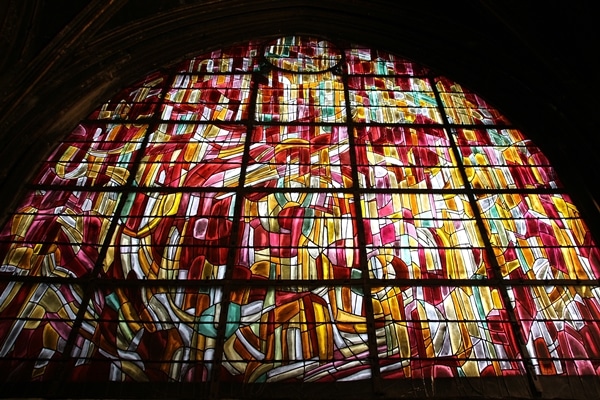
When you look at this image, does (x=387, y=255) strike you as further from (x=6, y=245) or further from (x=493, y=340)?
(x=6, y=245)

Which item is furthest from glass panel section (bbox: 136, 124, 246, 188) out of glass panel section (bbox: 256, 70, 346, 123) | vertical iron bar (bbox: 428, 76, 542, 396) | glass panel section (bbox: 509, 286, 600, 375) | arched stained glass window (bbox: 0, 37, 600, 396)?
glass panel section (bbox: 509, 286, 600, 375)

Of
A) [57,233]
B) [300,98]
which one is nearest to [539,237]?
[300,98]

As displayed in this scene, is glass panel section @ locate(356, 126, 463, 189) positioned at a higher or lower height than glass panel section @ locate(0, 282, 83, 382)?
higher

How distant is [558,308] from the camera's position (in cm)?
514

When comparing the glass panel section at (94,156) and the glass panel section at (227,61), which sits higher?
the glass panel section at (227,61)

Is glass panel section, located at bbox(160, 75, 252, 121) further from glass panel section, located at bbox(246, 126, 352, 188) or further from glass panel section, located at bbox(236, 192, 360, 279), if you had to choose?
glass panel section, located at bbox(236, 192, 360, 279)

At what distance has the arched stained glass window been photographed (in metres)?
4.76

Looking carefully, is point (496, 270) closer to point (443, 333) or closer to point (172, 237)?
point (443, 333)

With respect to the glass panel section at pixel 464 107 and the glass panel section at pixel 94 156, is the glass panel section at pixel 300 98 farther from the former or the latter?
the glass panel section at pixel 94 156

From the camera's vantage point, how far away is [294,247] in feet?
18.2

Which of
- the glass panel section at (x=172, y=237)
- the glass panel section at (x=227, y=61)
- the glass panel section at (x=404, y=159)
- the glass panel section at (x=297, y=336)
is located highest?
the glass panel section at (x=227, y=61)

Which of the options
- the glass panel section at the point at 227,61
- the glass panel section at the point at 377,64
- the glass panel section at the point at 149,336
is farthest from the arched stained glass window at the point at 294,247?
the glass panel section at the point at 377,64

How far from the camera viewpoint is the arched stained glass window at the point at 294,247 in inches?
187

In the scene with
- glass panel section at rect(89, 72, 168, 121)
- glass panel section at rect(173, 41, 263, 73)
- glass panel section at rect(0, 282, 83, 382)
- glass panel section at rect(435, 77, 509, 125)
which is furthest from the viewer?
glass panel section at rect(173, 41, 263, 73)
